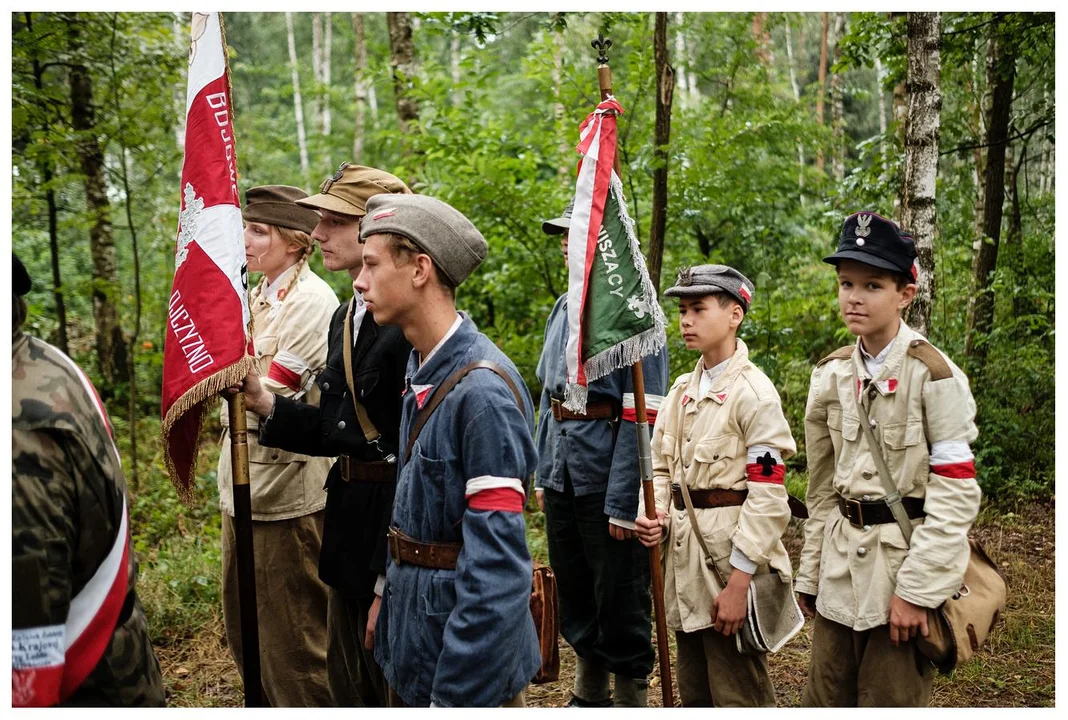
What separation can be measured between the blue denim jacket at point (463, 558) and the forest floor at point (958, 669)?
7.72ft

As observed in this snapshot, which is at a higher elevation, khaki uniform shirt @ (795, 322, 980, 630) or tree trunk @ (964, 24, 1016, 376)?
tree trunk @ (964, 24, 1016, 376)

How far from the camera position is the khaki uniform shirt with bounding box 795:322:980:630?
3068 millimetres

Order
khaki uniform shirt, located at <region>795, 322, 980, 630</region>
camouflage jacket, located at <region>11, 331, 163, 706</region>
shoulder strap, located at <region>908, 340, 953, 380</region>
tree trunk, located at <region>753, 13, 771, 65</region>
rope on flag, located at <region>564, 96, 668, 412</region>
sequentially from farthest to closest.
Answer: tree trunk, located at <region>753, 13, 771, 65</region>
rope on flag, located at <region>564, 96, 668, 412</region>
shoulder strap, located at <region>908, 340, 953, 380</region>
khaki uniform shirt, located at <region>795, 322, 980, 630</region>
camouflage jacket, located at <region>11, 331, 163, 706</region>

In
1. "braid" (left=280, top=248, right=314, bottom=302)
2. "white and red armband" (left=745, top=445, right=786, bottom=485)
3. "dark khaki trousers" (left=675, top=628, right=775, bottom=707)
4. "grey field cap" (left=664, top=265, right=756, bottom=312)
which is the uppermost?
"braid" (left=280, top=248, right=314, bottom=302)

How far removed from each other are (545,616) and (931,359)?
1.74 metres

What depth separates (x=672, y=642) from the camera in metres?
5.54

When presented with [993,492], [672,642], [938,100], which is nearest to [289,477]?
[672,642]

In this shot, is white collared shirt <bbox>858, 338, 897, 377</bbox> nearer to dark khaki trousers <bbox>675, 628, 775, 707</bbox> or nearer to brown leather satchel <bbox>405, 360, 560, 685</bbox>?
dark khaki trousers <bbox>675, 628, 775, 707</bbox>

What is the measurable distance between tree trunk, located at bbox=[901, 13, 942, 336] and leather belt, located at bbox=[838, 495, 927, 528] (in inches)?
95.9

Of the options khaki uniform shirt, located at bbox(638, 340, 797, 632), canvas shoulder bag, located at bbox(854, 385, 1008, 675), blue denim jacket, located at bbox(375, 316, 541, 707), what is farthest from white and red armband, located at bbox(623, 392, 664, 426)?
blue denim jacket, located at bbox(375, 316, 541, 707)

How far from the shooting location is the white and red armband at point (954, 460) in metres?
3.09

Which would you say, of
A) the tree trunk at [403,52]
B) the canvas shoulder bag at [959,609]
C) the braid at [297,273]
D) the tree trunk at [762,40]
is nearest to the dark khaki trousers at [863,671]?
the canvas shoulder bag at [959,609]

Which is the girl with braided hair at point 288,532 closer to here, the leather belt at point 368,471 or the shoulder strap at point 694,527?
the leather belt at point 368,471

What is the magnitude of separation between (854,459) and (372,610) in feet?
6.34
